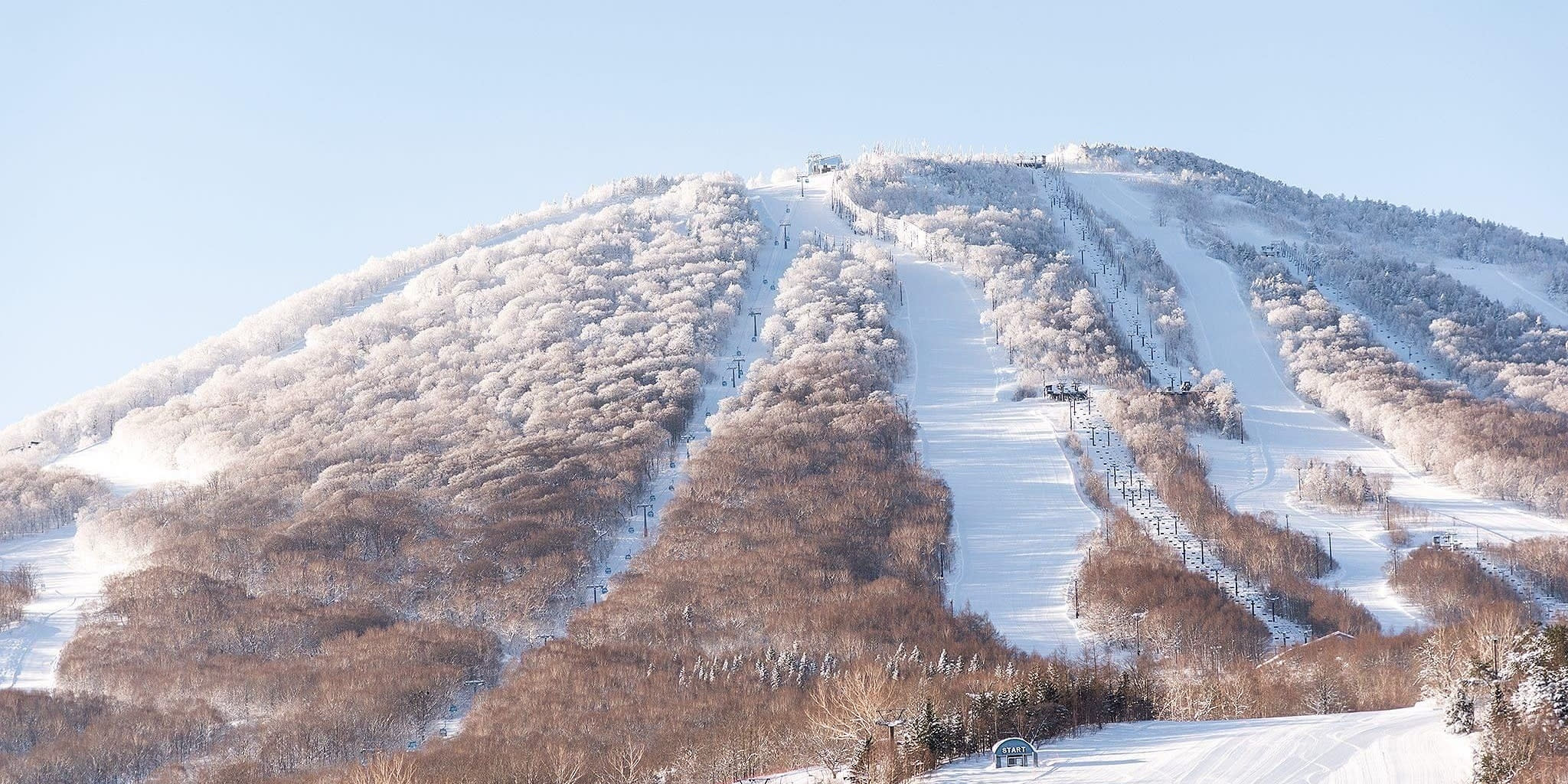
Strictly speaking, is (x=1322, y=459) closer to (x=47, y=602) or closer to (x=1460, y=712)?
(x=1460, y=712)

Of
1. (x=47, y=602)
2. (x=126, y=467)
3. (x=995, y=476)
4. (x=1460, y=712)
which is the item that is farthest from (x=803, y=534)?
(x=126, y=467)

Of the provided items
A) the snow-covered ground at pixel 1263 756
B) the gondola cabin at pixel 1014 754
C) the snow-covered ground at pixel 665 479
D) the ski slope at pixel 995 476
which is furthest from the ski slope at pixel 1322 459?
the gondola cabin at pixel 1014 754

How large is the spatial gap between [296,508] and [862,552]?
52978mm

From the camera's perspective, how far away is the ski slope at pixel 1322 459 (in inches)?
4008

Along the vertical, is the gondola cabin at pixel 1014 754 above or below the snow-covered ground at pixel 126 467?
above

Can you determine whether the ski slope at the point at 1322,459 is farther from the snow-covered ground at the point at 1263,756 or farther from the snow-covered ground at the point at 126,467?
the snow-covered ground at the point at 126,467

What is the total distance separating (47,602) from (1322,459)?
111m

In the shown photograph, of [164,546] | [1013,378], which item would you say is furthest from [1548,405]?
[164,546]

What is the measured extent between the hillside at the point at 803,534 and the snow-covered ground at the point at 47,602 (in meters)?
0.49

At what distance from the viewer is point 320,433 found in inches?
5512

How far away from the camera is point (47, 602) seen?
342 ft

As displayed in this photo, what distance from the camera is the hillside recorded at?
59.6 m

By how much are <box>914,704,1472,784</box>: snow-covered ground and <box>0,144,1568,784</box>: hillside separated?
0.22 meters

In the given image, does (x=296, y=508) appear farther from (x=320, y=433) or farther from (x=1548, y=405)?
(x=1548, y=405)
